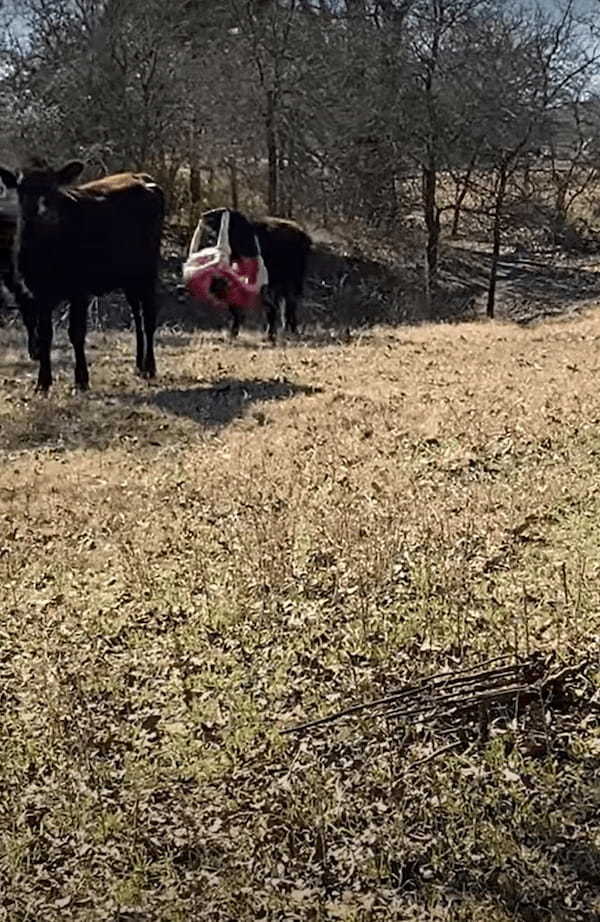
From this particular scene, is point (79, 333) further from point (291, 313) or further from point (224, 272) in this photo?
point (291, 313)

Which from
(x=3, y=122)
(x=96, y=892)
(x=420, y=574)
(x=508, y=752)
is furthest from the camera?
(x=3, y=122)

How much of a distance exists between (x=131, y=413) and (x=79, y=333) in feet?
5.66

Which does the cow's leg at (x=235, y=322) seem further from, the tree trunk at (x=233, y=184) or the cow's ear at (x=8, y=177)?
the tree trunk at (x=233, y=184)

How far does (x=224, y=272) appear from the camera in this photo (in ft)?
55.5

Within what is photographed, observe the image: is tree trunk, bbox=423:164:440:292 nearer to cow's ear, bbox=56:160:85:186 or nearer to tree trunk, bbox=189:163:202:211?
tree trunk, bbox=189:163:202:211

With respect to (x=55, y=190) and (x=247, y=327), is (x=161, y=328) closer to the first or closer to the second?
(x=247, y=327)

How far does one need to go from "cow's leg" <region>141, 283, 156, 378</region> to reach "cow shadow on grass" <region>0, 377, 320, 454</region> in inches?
31.5

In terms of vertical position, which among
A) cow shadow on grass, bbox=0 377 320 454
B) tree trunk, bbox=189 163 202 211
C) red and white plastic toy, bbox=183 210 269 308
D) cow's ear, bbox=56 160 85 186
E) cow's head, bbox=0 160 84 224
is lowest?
cow shadow on grass, bbox=0 377 320 454

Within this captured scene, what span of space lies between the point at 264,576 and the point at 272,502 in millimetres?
1464

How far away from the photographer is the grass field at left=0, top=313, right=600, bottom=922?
12.3 ft

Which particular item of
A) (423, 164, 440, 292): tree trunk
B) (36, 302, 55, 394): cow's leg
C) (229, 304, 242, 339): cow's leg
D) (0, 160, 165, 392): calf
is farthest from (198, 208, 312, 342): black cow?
(423, 164, 440, 292): tree trunk

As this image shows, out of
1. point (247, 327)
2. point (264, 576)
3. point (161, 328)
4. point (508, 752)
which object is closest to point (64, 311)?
point (161, 328)

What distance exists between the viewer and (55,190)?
11531 mm

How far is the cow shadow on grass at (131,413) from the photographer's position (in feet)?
33.6
